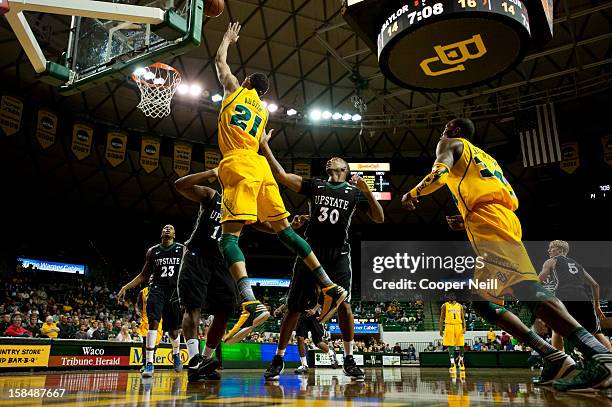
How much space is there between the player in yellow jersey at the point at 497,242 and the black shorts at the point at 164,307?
4270 millimetres

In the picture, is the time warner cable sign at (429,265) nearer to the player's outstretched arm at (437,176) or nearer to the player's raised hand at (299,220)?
the player's raised hand at (299,220)

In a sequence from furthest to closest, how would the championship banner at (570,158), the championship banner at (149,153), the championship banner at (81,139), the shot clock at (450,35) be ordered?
the championship banner at (149,153), the championship banner at (570,158), the championship banner at (81,139), the shot clock at (450,35)

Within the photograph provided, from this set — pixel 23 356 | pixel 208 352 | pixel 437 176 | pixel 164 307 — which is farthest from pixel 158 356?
pixel 437 176

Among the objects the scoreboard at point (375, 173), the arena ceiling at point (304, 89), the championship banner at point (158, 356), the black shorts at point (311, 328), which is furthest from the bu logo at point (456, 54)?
the scoreboard at point (375, 173)

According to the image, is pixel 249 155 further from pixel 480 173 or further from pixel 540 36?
pixel 540 36

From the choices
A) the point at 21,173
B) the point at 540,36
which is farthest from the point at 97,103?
the point at 540,36

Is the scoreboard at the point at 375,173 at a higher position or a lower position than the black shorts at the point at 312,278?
higher

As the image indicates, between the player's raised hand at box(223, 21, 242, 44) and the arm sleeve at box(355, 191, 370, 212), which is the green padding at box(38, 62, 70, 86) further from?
the arm sleeve at box(355, 191, 370, 212)

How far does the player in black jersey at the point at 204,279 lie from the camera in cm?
494

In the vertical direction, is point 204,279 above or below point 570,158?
below

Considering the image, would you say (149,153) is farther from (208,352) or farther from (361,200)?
(208,352)

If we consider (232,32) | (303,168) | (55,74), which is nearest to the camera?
(232,32)

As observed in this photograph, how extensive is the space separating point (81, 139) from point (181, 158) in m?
4.09

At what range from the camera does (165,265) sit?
6.97 meters
